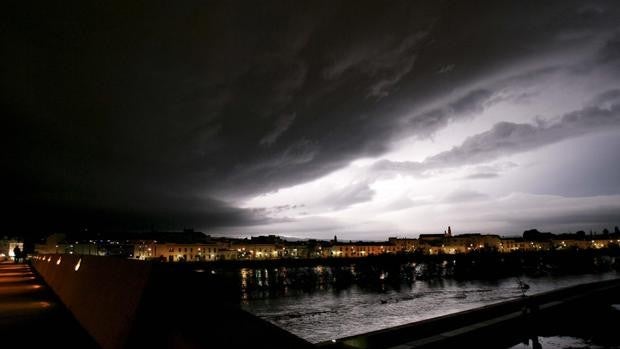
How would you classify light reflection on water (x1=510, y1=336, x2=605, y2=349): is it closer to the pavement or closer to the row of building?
the pavement

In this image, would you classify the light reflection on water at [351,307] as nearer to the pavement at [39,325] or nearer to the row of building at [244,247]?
the pavement at [39,325]

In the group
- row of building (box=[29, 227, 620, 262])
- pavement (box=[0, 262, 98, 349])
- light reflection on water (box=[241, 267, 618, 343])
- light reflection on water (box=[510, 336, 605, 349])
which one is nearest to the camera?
pavement (box=[0, 262, 98, 349])

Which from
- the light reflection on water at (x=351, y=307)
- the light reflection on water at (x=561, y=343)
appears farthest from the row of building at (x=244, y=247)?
the light reflection on water at (x=561, y=343)

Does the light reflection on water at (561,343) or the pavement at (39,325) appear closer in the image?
the pavement at (39,325)

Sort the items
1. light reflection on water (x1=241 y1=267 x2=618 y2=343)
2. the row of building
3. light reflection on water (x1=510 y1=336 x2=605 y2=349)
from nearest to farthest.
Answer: light reflection on water (x1=510 y1=336 x2=605 y2=349), light reflection on water (x1=241 y1=267 x2=618 y2=343), the row of building

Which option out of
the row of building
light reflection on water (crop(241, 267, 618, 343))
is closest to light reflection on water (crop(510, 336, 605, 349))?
light reflection on water (crop(241, 267, 618, 343))

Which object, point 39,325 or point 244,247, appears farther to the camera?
point 244,247

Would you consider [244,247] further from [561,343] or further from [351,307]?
[561,343]

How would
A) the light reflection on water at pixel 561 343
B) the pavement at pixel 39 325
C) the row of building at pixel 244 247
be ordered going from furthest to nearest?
1. the row of building at pixel 244 247
2. the light reflection on water at pixel 561 343
3. the pavement at pixel 39 325

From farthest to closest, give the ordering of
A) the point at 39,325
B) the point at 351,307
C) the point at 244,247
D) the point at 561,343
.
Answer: the point at 244,247 < the point at 351,307 < the point at 561,343 < the point at 39,325

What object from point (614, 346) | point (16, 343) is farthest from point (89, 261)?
point (614, 346)

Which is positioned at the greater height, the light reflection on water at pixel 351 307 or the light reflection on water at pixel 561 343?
the light reflection on water at pixel 561 343

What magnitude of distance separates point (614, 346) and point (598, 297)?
8.94 m

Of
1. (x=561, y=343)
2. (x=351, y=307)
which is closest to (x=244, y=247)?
(x=351, y=307)
